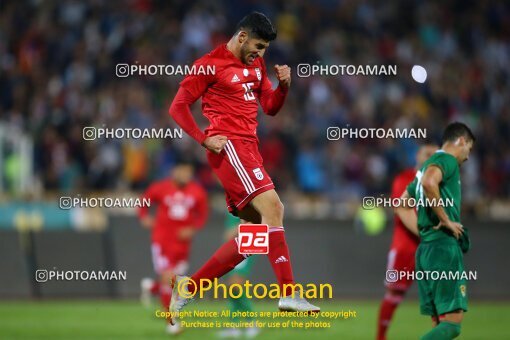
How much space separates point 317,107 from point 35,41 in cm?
637

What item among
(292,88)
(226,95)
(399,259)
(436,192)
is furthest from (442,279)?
(292,88)

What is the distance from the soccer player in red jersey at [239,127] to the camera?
9.77 metres

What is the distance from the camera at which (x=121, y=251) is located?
18828 mm

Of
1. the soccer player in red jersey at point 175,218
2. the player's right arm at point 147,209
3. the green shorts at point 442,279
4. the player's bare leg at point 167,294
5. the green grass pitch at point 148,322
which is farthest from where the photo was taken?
the soccer player in red jersey at point 175,218

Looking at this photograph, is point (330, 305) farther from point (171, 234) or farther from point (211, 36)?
point (211, 36)

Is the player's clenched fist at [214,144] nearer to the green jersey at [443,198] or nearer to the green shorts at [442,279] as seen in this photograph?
the green jersey at [443,198]

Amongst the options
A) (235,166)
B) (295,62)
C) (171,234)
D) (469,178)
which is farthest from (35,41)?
(235,166)

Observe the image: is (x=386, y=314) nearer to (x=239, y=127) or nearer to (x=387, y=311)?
(x=387, y=311)

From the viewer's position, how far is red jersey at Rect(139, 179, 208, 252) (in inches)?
648

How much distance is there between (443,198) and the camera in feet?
32.6

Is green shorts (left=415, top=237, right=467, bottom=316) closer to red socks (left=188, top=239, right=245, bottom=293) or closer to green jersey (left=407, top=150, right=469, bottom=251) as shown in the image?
green jersey (left=407, top=150, right=469, bottom=251)

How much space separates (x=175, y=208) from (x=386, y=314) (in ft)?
15.7

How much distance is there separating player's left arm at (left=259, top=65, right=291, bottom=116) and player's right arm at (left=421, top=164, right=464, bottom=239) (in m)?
1.50

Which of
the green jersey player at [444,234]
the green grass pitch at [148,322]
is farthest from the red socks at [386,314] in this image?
the green jersey player at [444,234]
